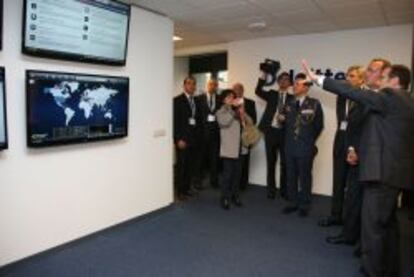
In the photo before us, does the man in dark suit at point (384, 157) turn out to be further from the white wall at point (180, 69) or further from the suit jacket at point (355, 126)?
the white wall at point (180, 69)

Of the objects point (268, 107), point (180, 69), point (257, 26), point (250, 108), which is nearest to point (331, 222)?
point (268, 107)

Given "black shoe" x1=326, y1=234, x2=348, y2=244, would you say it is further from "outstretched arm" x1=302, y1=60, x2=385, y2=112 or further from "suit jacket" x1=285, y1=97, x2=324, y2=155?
"outstretched arm" x1=302, y1=60, x2=385, y2=112

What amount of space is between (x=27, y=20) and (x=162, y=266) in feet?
7.30

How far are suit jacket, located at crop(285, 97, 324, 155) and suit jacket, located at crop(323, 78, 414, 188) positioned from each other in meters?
1.61

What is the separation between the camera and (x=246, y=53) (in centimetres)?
593

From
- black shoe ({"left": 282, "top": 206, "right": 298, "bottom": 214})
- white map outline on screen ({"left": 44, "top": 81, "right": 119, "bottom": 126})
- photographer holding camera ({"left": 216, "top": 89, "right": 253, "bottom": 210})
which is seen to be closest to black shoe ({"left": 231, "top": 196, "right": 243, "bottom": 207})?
photographer holding camera ({"left": 216, "top": 89, "right": 253, "bottom": 210})

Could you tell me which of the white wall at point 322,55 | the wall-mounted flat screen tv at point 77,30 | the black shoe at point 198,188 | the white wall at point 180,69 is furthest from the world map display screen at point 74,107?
the white wall at point 180,69

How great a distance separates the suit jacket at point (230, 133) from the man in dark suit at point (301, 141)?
2.01 ft

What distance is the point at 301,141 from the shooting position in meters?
4.33

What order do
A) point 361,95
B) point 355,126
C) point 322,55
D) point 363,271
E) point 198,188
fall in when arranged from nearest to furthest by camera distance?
1. point 361,95
2. point 363,271
3. point 355,126
4. point 322,55
5. point 198,188

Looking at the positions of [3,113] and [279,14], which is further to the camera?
[279,14]

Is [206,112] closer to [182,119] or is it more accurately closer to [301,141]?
[182,119]

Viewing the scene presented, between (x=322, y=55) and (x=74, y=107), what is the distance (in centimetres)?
356

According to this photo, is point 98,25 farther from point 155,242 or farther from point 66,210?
point 155,242
